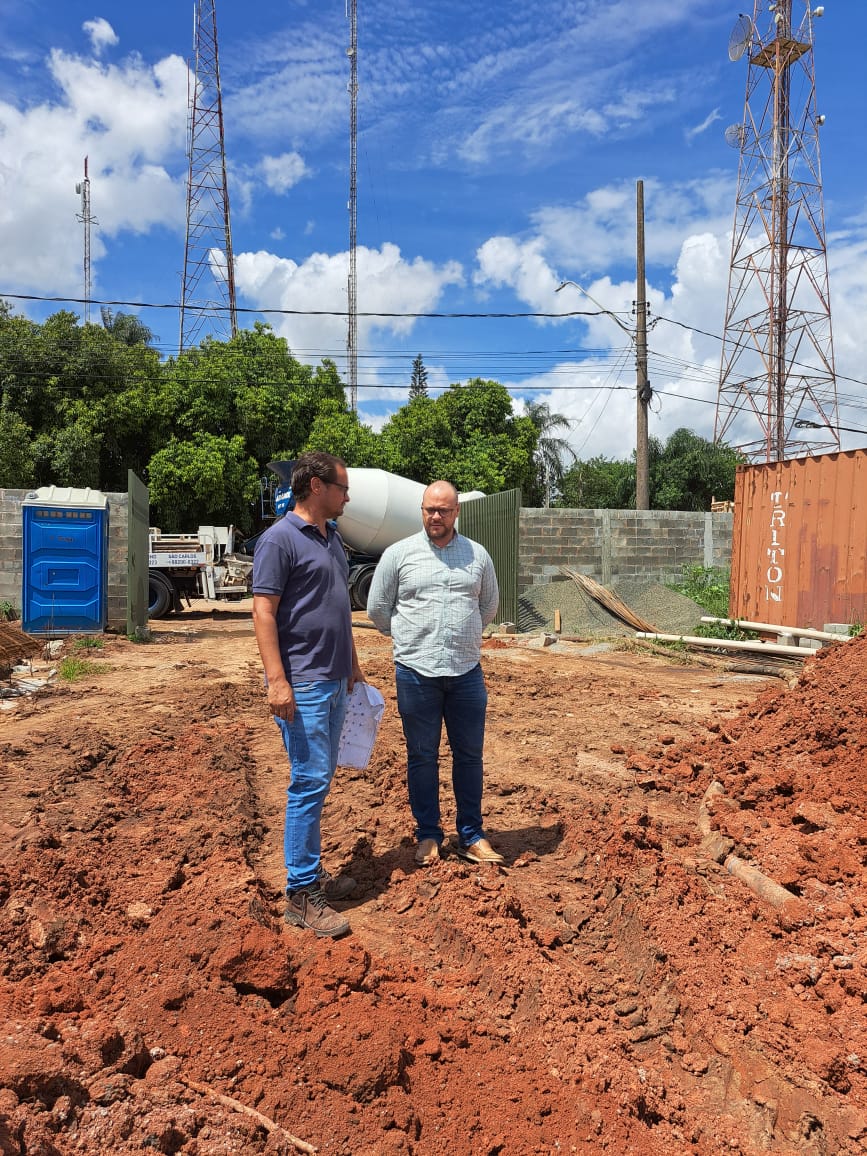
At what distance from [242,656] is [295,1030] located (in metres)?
9.18

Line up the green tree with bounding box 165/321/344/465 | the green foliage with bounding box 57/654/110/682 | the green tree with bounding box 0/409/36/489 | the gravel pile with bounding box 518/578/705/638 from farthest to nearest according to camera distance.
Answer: the green tree with bounding box 165/321/344/465, the green tree with bounding box 0/409/36/489, the gravel pile with bounding box 518/578/705/638, the green foliage with bounding box 57/654/110/682

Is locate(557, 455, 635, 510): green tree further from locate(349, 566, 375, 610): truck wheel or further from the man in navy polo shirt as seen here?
the man in navy polo shirt

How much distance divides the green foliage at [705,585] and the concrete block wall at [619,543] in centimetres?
13

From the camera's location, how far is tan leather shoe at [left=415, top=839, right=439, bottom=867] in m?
3.81

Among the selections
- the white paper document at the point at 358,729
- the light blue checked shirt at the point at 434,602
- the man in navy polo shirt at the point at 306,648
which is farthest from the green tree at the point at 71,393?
the man in navy polo shirt at the point at 306,648

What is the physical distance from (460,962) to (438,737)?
1045 mm

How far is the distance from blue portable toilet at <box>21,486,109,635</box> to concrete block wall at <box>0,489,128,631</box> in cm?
47

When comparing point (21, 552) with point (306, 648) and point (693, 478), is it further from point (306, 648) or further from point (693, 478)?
point (693, 478)

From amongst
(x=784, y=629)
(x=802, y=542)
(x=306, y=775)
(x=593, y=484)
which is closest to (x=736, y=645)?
(x=784, y=629)

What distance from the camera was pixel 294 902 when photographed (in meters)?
3.28

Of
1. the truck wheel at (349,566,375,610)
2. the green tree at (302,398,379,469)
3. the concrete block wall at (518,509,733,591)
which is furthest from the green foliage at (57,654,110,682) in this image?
the green tree at (302,398,379,469)

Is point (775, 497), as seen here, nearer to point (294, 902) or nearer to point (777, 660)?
point (777, 660)

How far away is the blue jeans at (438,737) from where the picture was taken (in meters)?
3.82

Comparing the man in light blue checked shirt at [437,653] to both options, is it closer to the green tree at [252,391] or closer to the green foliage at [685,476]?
the green tree at [252,391]
